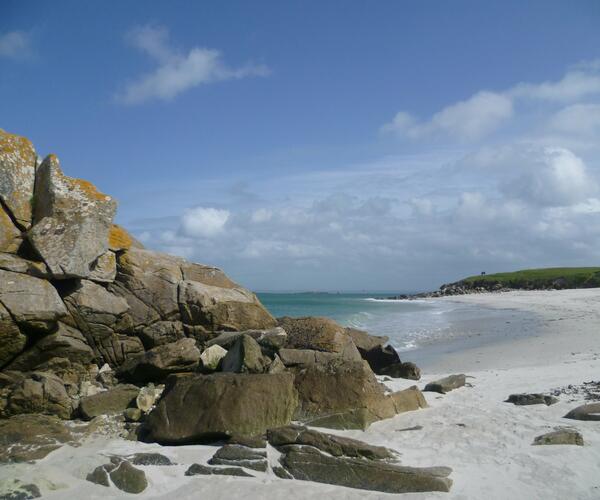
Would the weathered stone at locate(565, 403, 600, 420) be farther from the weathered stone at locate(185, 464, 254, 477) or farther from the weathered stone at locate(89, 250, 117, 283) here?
the weathered stone at locate(89, 250, 117, 283)

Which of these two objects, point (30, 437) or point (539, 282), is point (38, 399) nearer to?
point (30, 437)

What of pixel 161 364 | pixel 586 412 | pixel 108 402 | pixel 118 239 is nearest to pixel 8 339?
pixel 108 402

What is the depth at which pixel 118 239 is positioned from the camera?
1312cm

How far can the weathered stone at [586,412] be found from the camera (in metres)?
9.11

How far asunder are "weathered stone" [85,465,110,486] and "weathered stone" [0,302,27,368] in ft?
14.5

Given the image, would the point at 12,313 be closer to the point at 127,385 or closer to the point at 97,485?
the point at 127,385

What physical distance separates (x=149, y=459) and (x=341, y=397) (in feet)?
11.9

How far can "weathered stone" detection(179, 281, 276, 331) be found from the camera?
12.7 meters

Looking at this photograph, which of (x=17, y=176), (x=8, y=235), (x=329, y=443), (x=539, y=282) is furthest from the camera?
(x=539, y=282)

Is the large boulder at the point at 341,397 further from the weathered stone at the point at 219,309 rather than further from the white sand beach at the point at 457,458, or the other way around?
the weathered stone at the point at 219,309

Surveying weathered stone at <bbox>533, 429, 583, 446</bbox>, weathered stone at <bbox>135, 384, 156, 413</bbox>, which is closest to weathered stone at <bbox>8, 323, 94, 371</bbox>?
weathered stone at <bbox>135, 384, 156, 413</bbox>

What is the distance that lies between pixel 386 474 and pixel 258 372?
352 cm

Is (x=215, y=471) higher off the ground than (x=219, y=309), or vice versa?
(x=219, y=309)

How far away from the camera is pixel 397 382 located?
532 inches
